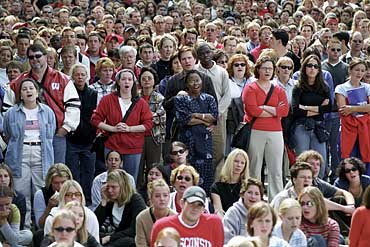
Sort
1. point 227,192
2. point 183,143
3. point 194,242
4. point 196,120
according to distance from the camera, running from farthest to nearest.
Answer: point 196,120 → point 183,143 → point 227,192 → point 194,242

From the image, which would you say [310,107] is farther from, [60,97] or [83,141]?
[60,97]

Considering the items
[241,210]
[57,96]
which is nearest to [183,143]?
[57,96]

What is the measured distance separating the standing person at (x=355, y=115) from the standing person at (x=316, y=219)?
2.97 metres

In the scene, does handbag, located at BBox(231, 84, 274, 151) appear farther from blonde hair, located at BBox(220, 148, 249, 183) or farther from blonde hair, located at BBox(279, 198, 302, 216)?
blonde hair, located at BBox(279, 198, 302, 216)

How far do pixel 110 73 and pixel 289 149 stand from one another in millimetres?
2301

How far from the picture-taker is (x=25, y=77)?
12.7 metres

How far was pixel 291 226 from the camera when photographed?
10016 mm

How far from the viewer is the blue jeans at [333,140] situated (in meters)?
14.0

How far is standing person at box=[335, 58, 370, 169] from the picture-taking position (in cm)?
1335

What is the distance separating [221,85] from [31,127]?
8.38 feet

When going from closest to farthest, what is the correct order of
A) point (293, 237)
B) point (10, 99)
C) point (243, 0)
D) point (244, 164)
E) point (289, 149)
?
point (293, 237) < point (244, 164) < point (10, 99) < point (289, 149) < point (243, 0)

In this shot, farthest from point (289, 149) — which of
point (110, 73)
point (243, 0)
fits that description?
point (243, 0)

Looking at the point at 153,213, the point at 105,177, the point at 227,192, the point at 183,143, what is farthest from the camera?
the point at 183,143

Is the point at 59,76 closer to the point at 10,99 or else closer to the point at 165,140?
the point at 10,99
